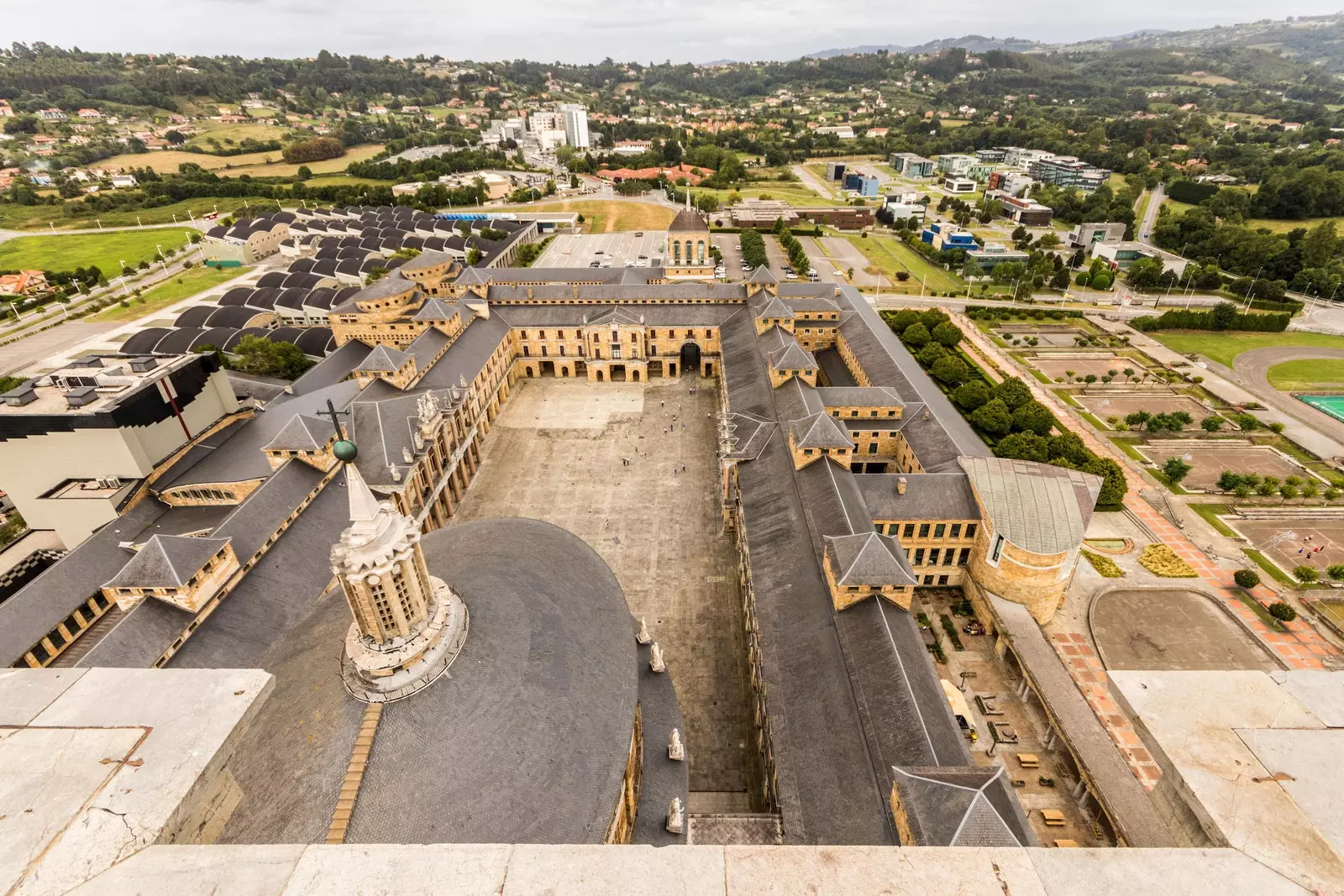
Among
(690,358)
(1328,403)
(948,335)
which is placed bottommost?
(1328,403)

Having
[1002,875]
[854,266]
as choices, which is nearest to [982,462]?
[1002,875]

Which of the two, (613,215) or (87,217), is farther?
(613,215)

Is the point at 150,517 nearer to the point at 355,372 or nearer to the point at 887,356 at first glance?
the point at 355,372

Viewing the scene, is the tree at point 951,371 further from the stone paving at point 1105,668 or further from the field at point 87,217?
the field at point 87,217

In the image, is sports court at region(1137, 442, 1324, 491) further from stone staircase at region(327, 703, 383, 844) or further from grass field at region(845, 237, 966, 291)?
stone staircase at region(327, 703, 383, 844)

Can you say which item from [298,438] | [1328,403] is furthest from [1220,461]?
[298,438]

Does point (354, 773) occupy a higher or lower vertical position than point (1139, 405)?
higher

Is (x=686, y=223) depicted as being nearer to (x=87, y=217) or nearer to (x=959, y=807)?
(x=959, y=807)
